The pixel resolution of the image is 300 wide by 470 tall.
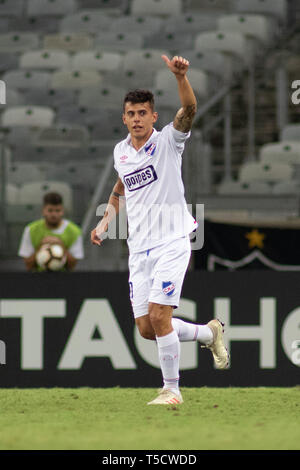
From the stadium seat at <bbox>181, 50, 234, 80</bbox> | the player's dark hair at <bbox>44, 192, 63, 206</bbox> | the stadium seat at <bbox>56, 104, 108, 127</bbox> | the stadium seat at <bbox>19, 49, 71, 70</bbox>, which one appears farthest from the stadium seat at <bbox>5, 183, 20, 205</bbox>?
the stadium seat at <bbox>19, 49, 71, 70</bbox>

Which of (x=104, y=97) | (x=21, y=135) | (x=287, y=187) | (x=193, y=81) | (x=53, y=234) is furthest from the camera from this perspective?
(x=104, y=97)

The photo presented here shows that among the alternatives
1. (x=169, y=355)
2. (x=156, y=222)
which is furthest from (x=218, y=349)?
(x=156, y=222)

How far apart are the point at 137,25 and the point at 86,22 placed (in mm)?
1131

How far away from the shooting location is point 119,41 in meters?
16.1

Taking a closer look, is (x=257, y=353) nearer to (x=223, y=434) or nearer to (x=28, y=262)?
(x=28, y=262)

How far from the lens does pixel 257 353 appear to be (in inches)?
321

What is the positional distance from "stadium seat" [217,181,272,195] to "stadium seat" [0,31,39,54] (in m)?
6.62

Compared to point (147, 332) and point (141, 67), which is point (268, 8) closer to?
point (141, 67)

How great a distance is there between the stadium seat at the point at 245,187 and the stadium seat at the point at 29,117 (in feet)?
11.1

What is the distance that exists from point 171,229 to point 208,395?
1.64 metres

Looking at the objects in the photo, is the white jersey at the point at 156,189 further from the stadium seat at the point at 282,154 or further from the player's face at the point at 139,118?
the stadium seat at the point at 282,154

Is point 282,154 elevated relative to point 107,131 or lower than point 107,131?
lower

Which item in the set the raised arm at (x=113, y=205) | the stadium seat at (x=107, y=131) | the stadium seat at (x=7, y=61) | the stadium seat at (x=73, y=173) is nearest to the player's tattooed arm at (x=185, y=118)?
the raised arm at (x=113, y=205)

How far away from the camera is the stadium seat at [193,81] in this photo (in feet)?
43.5
